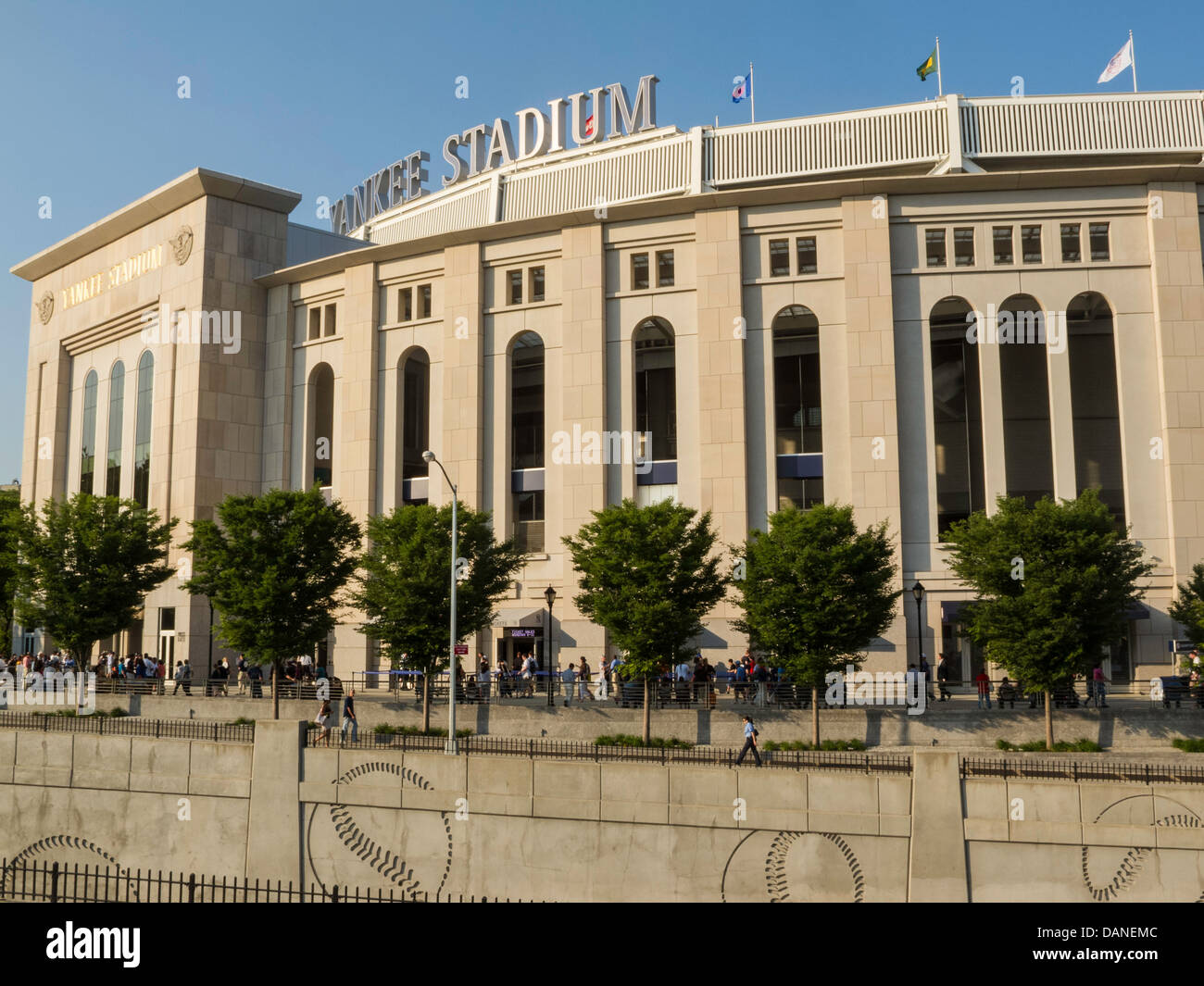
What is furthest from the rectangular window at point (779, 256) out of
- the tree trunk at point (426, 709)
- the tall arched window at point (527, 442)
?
the tree trunk at point (426, 709)

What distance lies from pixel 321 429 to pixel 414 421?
184 inches

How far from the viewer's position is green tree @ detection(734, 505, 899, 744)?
3047 centimetres

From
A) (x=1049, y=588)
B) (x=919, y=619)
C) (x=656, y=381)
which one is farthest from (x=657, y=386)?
(x=1049, y=588)

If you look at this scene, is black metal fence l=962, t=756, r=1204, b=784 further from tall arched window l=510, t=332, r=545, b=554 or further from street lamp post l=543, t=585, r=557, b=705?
tall arched window l=510, t=332, r=545, b=554

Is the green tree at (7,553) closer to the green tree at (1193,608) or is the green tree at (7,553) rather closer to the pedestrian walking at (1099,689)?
the pedestrian walking at (1099,689)

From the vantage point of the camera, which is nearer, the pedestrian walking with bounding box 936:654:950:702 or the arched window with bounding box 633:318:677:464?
the pedestrian walking with bounding box 936:654:950:702

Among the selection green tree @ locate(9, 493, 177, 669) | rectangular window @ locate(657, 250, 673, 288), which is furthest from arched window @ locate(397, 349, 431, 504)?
rectangular window @ locate(657, 250, 673, 288)

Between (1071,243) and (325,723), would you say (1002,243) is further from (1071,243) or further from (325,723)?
(325,723)

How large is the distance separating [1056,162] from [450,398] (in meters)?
27.3

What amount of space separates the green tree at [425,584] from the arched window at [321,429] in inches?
629

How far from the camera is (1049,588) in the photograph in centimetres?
2919

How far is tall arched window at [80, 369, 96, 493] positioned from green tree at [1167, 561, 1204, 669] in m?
51.3
